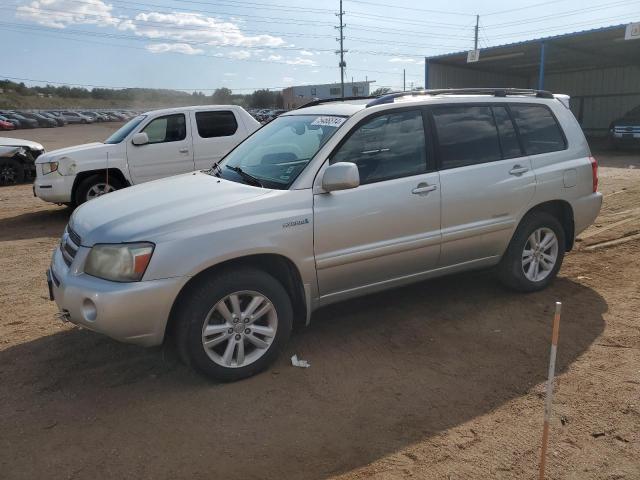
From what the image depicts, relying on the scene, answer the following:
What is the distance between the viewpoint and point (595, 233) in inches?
292

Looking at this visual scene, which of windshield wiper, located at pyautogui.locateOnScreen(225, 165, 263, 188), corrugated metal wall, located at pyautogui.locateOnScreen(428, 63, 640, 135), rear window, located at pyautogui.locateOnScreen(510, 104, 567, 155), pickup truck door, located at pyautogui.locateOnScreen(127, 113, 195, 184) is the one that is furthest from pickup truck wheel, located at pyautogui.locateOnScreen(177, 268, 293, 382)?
corrugated metal wall, located at pyautogui.locateOnScreen(428, 63, 640, 135)

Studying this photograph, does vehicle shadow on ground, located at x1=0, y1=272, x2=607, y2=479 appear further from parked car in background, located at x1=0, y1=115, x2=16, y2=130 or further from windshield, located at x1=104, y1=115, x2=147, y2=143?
parked car in background, located at x1=0, y1=115, x2=16, y2=130

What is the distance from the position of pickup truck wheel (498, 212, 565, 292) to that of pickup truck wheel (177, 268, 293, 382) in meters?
2.30

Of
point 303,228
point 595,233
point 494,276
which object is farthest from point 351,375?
point 595,233

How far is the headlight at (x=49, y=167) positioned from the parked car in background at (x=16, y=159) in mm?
4379

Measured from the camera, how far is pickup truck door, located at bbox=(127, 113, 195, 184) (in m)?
9.32

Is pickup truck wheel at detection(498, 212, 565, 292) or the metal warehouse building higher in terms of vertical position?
the metal warehouse building

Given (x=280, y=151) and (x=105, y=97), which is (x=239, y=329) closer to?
(x=280, y=151)

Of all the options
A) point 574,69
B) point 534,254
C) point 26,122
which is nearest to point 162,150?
point 534,254

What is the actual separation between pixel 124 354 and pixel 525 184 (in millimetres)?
3610

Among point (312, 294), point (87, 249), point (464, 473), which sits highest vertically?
point (87, 249)

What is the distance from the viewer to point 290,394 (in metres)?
3.56

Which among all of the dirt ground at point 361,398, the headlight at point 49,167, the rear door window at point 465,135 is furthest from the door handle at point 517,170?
the headlight at point 49,167

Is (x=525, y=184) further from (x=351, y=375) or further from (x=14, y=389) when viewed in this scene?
(x=14, y=389)
